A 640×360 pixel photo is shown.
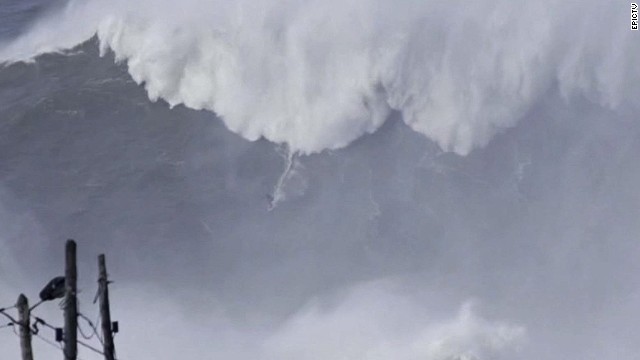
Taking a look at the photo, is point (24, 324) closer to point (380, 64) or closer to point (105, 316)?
point (105, 316)

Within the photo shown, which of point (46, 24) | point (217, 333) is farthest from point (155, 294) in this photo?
point (46, 24)

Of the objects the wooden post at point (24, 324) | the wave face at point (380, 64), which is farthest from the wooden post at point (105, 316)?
the wave face at point (380, 64)

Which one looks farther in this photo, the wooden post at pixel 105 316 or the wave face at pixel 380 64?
the wave face at pixel 380 64

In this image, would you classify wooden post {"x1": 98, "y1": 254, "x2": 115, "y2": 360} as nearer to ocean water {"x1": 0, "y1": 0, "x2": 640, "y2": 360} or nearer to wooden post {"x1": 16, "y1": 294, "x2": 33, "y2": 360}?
wooden post {"x1": 16, "y1": 294, "x2": 33, "y2": 360}

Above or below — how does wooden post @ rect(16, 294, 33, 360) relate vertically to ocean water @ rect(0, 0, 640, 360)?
below

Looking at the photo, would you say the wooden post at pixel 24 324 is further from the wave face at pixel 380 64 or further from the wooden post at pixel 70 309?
the wave face at pixel 380 64

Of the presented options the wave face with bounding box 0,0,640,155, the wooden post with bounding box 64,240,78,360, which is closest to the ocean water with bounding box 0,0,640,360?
the wave face with bounding box 0,0,640,155

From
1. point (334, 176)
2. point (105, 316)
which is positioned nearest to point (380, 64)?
point (334, 176)
